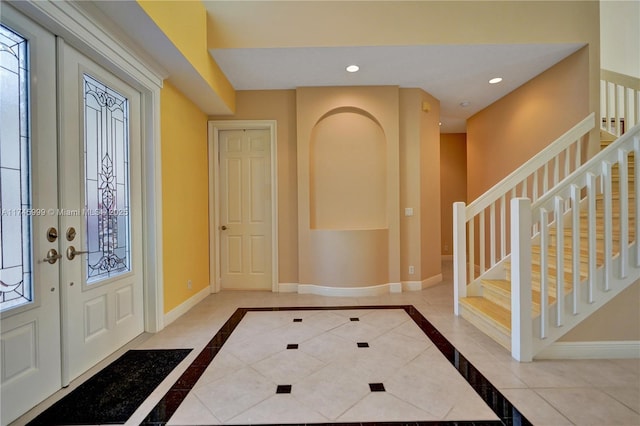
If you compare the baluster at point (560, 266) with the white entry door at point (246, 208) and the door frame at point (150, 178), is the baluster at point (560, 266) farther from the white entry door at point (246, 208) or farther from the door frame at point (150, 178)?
the door frame at point (150, 178)

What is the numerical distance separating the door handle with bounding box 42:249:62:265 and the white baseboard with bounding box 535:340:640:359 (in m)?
3.46

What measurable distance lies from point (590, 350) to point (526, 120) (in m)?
3.13

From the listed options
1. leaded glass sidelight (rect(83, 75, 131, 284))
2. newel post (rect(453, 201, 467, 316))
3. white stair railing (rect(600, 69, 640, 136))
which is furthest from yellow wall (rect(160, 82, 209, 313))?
white stair railing (rect(600, 69, 640, 136))

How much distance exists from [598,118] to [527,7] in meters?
1.45

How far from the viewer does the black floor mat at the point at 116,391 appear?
5.23 ft

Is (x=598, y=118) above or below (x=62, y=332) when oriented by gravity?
above

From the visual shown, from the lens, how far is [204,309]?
11.2 feet

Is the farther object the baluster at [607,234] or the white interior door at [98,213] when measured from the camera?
the baluster at [607,234]

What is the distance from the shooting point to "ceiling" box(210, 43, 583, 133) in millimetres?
3127

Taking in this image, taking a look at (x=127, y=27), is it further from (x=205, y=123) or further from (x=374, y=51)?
(x=374, y=51)

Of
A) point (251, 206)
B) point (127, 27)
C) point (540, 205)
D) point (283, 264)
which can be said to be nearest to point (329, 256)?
point (283, 264)

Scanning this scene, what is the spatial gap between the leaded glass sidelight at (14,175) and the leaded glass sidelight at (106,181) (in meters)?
0.43

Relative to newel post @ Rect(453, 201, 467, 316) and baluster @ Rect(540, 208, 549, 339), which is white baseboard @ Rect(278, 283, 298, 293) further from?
baluster @ Rect(540, 208, 549, 339)

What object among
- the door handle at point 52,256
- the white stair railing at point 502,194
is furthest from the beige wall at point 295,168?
the door handle at point 52,256
